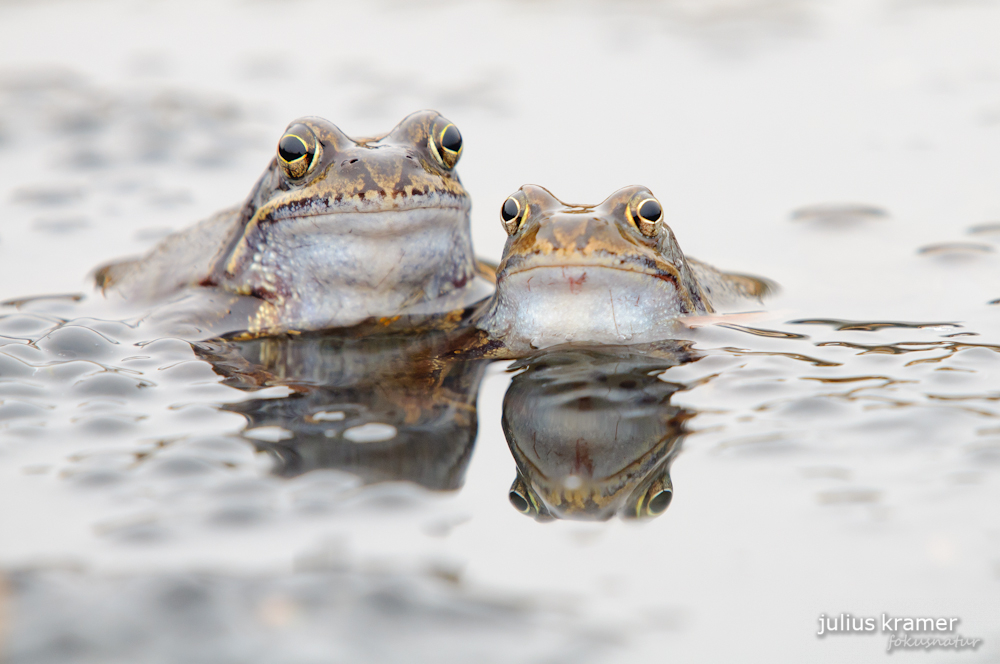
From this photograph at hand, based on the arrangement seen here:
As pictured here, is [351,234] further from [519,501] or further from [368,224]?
[519,501]

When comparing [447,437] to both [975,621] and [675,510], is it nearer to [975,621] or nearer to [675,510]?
[675,510]

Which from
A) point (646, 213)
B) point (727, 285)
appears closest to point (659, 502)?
point (646, 213)

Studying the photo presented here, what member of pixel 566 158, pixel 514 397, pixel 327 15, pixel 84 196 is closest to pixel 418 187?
pixel 514 397

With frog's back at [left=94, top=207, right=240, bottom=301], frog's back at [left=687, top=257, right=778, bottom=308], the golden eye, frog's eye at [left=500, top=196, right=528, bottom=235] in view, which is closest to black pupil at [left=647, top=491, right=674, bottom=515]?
the golden eye

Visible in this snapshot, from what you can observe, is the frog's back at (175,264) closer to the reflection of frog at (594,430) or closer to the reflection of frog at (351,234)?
the reflection of frog at (351,234)

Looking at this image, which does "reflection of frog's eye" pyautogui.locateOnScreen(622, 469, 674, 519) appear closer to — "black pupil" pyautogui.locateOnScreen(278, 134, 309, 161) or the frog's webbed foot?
the frog's webbed foot

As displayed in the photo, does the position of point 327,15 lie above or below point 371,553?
above
